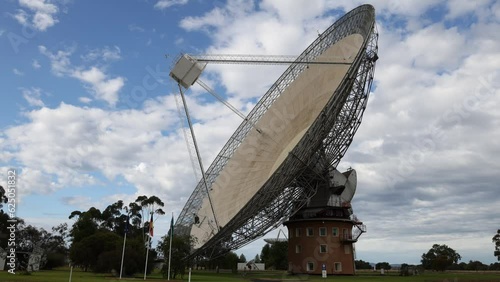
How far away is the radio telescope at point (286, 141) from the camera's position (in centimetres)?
3447

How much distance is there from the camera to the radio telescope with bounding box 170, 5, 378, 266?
34469 millimetres

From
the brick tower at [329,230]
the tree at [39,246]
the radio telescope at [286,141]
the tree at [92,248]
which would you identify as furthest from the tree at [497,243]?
the tree at [39,246]

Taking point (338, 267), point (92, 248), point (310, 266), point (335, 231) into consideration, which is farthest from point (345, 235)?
point (92, 248)

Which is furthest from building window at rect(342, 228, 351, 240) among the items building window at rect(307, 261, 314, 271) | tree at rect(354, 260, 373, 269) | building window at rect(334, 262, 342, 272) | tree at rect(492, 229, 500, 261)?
tree at rect(354, 260, 373, 269)

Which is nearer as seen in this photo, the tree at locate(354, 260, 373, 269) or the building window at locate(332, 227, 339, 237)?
the building window at locate(332, 227, 339, 237)

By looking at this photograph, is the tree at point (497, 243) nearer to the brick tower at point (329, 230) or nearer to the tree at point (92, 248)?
the brick tower at point (329, 230)

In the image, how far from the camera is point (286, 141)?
1650 inches

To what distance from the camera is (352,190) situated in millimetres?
52969

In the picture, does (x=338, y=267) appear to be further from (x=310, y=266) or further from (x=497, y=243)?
(x=497, y=243)

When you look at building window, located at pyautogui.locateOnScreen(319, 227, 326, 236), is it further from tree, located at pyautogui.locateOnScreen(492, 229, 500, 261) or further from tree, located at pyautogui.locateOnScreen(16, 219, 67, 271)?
tree, located at pyautogui.locateOnScreen(492, 229, 500, 261)

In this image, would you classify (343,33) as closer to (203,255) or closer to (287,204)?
(287,204)

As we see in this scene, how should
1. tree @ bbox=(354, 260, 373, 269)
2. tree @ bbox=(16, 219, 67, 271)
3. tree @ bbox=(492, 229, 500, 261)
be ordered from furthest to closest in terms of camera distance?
tree @ bbox=(354, 260, 373, 269), tree @ bbox=(492, 229, 500, 261), tree @ bbox=(16, 219, 67, 271)

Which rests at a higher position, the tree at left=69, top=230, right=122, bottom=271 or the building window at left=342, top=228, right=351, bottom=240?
the building window at left=342, top=228, right=351, bottom=240

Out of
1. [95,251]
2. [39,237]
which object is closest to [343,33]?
[95,251]
